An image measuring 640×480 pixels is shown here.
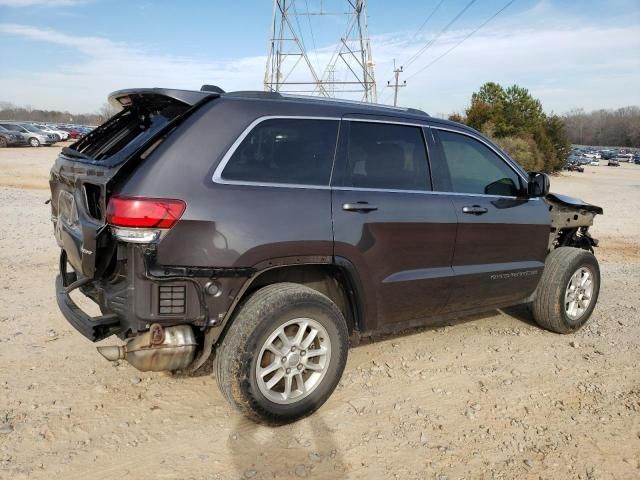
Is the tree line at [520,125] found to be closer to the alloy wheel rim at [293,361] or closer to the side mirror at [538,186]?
the side mirror at [538,186]

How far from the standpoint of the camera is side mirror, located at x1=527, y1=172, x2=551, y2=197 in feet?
14.1

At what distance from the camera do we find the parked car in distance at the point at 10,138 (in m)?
33.0

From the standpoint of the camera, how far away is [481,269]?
13.3ft

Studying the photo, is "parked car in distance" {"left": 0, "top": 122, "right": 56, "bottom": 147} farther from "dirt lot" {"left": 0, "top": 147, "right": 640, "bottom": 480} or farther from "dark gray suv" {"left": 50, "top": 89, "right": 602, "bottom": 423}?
"dark gray suv" {"left": 50, "top": 89, "right": 602, "bottom": 423}

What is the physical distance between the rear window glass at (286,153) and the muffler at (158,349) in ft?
2.95

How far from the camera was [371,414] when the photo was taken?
3318 millimetres

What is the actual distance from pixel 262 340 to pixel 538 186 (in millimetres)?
2759

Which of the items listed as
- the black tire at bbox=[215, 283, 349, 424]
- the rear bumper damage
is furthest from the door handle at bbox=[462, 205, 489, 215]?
the rear bumper damage

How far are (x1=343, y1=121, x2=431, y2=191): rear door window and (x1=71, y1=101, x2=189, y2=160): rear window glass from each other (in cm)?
112

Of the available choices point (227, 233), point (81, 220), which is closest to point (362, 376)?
point (227, 233)

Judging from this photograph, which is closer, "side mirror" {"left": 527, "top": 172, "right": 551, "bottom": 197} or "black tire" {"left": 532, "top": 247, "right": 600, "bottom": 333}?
"side mirror" {"left": 527, "top": 172, "right": 551, "bottom": 197}

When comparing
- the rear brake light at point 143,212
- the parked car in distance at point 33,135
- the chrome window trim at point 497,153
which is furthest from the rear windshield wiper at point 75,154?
the parked car in distance at point 33,135

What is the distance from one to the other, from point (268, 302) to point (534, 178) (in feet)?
8.88

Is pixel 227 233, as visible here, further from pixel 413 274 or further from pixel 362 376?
pixel 362 376
